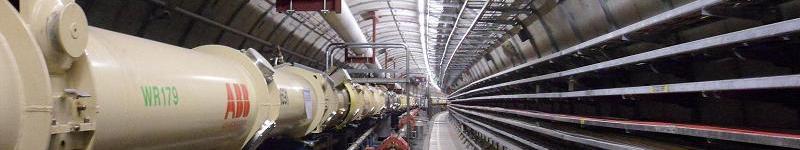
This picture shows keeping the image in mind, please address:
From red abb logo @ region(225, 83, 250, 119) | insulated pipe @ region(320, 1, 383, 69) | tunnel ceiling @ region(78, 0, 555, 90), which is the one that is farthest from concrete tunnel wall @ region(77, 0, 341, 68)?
red abb logo @ region(225, 83, 250, 119)

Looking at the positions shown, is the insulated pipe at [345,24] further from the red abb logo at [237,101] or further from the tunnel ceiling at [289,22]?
the red abb logo at [237,101]

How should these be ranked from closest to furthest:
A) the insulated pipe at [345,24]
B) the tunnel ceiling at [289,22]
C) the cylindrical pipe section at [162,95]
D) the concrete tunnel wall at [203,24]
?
the cylindrical pipe section at [162,95]
the concrete tunnel wall at [203,24]
the tunnel ceiling at [289,22]
the insulated pipe at [345,24]

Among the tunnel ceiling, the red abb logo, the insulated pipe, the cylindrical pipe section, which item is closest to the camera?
the cylindrical pipe section

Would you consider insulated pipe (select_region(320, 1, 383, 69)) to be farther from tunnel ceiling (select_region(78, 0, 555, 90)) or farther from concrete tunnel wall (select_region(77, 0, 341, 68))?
concrete tunnel wall (select_region(77, 0, 341, 68))

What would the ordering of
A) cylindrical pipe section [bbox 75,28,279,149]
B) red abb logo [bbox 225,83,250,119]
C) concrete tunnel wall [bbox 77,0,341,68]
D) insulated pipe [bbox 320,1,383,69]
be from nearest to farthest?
cylindrical pipe section [bbox 75,28,279,149], red abb logo [bbox 225,83,250,119], concrete tunnel wall [bbox 77,0,341,68], insulated pipe [bbox 320,1,383,69]

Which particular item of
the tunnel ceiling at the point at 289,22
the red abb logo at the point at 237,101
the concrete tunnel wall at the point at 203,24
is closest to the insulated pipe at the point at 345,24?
the tunnel ceiling at the point at 289,22

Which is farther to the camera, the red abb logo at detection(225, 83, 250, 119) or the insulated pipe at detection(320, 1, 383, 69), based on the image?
the insulated pipe at detection(320, 1, 383, 69)

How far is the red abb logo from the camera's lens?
282 cm

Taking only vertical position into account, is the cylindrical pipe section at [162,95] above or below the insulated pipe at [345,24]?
below

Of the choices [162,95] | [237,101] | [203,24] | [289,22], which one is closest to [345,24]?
[203,24]

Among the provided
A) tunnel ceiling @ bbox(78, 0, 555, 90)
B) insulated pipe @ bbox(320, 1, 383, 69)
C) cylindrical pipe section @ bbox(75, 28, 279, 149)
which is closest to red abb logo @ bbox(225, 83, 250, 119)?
cylindrical pipe section @ bbox(75, 28, 279, 149)

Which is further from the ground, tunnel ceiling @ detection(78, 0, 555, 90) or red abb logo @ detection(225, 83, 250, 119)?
tunnel ceiling @ detection(78, 0, 555, 90)

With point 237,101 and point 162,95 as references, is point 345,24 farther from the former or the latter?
point 162,95

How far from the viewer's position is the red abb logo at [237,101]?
2820mm
